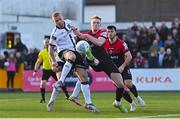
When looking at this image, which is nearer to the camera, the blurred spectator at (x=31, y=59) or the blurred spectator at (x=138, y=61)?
the blurred spectator at (x=138, y=61)

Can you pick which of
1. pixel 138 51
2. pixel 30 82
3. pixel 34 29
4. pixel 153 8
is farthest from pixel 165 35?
pixel 153 8

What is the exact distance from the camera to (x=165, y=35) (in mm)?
33625

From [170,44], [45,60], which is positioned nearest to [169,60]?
[170,44]

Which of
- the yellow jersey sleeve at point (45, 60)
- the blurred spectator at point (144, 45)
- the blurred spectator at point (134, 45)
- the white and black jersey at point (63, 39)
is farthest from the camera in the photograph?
the blurred spectator at point (144, 45)

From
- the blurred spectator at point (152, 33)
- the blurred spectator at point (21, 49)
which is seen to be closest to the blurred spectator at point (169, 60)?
the blurred spectator at point (152, 33)

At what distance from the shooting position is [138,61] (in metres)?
33.4

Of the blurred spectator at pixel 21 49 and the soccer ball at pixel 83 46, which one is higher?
the soccer ball at pixel 83 46

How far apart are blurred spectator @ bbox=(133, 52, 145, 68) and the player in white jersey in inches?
609

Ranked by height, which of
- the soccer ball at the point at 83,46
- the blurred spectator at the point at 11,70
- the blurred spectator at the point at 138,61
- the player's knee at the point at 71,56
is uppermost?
the soccer ball at the point at 83,46

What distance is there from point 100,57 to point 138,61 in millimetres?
16338

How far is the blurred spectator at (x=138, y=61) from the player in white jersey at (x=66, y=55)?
50.7 ft

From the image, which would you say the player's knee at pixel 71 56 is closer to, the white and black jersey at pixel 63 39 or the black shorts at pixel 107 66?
the white and black jersey at pixel 63 39

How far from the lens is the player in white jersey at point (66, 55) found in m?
17.2

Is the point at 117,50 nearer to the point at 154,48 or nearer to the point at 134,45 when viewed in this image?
the point at 134,45
